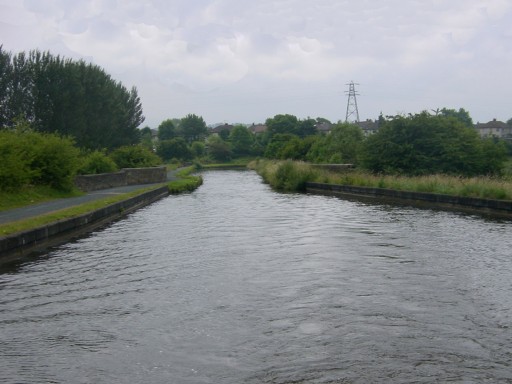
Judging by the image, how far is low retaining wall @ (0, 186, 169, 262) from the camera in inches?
540

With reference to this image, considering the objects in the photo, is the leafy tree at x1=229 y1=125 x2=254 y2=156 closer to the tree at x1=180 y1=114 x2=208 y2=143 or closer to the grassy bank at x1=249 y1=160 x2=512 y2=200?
the tree at x1=180 y1=114 x2=208 y2=143

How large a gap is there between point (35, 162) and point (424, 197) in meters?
19.0

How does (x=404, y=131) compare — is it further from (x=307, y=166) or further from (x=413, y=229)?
(x=413, y=229)

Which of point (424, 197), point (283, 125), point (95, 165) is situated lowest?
point (424, 197)

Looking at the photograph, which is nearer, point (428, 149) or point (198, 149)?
point (428, 149)

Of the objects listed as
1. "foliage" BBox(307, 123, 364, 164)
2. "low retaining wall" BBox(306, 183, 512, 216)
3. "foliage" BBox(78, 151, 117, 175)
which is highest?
"foliage" BBox(307, 123, 364, 164)

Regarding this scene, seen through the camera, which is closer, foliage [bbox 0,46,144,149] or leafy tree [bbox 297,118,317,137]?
foliage [bbox 0,46,144,149]

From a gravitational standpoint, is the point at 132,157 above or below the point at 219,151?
below

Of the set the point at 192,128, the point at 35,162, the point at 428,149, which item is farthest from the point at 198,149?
the point at 35,162

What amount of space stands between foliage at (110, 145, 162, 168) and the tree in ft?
478

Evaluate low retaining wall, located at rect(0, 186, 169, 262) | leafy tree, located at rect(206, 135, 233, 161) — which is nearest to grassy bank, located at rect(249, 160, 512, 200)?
low retaining wall, located at rect(0, 186, 169, 262)

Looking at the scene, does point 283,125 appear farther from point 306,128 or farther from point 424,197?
point 424,197

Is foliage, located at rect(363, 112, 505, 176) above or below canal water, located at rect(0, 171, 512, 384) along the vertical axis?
above

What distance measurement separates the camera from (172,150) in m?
122
